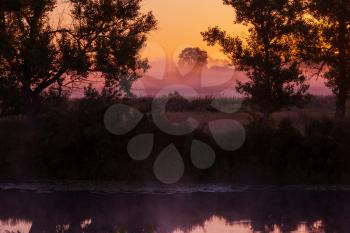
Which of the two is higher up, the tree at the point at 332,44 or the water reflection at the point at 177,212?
the tree at the point at 332,44

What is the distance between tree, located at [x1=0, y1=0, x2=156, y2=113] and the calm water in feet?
30.6

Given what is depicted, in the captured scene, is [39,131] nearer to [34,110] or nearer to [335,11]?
[34,110]

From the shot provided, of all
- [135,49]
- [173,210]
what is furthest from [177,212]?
[135,49]

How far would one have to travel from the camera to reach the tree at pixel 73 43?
112ft

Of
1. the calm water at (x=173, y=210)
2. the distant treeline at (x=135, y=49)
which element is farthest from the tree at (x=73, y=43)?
the calm water at (x=173, y=210)

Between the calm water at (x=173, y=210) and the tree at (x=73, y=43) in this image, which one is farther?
the tree at (x=73, y=43)

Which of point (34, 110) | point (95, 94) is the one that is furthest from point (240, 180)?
point (34, 110)

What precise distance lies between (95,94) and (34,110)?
13.7ft

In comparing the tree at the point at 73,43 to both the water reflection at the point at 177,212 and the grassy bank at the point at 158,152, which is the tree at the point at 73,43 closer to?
the grassy bank at the point at 158,152

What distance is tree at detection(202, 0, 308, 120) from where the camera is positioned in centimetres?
3709

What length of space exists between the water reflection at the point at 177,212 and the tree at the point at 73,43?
421 inches

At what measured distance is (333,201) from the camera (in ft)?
76.7

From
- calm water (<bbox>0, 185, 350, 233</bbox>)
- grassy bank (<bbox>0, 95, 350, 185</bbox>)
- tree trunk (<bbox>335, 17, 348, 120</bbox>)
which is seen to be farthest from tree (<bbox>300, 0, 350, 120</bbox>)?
calm water (<bbox>0, 185, 350, 233</bbox>)

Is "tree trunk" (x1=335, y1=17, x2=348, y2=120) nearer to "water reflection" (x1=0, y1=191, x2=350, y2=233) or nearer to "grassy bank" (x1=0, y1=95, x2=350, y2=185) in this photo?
"grassy bank" (x1=0, y1=95, x2=350, y2=185)
